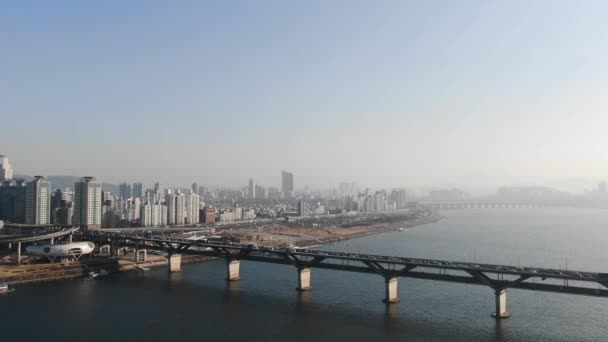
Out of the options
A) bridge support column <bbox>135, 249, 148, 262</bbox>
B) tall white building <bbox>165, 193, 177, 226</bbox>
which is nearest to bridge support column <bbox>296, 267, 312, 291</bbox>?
bridge support column <bbox>135, 249, 148, 262</bbox>

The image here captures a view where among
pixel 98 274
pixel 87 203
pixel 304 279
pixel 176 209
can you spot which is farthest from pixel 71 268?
pixel 176 209

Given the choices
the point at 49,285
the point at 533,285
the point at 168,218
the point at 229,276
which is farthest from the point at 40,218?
the point at 533,285

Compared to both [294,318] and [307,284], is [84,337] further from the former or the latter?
[307,284]

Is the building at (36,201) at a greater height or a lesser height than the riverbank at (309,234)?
greater

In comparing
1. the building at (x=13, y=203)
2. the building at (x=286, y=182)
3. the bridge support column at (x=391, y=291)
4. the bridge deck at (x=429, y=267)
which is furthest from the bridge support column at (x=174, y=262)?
the building at (x=286, y=182)

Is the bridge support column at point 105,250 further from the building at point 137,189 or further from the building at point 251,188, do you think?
the building at point 251,188

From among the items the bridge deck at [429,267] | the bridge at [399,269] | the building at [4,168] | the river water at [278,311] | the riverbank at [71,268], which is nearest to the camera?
the river water at [278,311]

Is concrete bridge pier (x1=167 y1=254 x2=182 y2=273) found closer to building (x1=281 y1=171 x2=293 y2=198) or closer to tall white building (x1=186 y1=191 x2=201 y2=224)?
tall white building (x1=186 y1=191 x2=201 y2=224)
